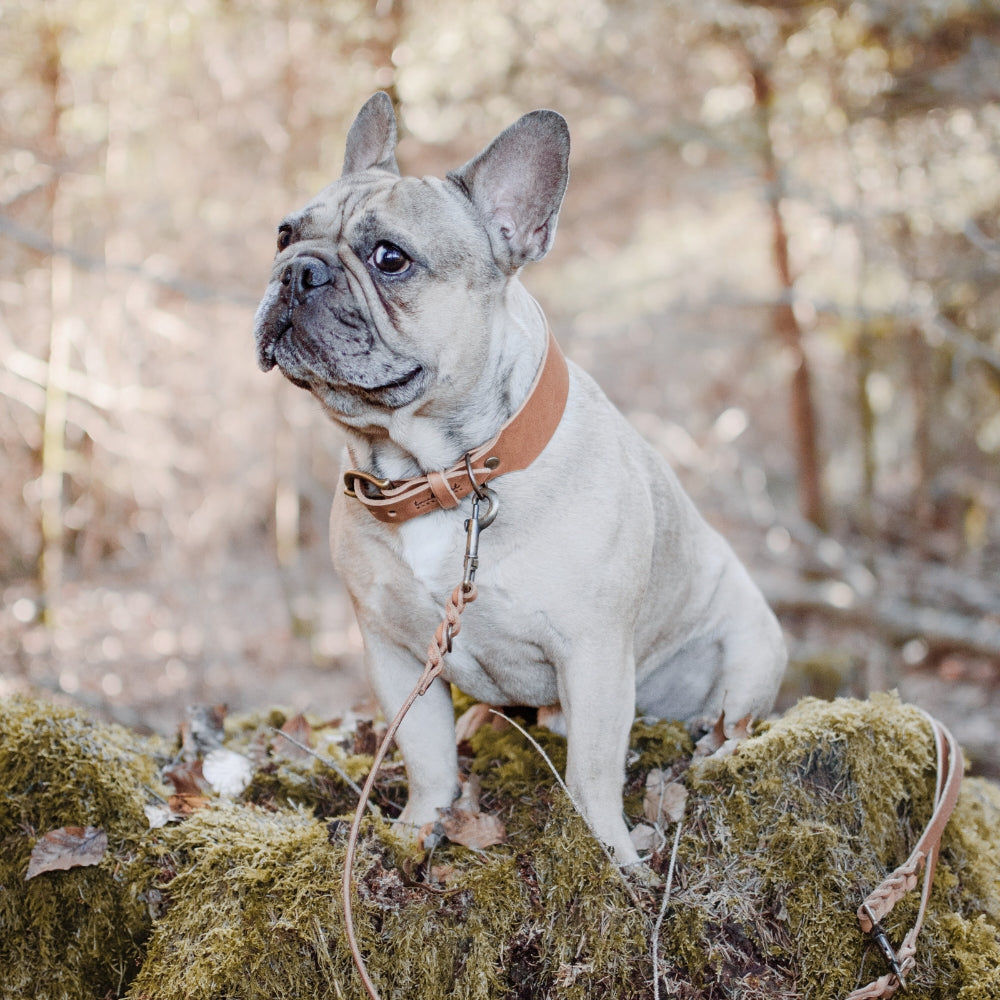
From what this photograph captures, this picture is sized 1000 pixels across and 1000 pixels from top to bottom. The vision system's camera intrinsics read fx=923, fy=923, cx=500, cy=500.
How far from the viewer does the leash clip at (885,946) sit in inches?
103

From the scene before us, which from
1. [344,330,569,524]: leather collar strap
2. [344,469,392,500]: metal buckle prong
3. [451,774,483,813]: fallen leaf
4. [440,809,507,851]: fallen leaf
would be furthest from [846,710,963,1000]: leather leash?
Result: [344,469,392,500]: metal buckle prong

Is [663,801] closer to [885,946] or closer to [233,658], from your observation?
[885,946]

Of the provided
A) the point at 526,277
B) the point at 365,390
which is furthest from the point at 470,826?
the point at 526,277

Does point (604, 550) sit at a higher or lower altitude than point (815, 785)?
higher

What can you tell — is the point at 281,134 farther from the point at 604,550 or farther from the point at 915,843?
the point at 915,843

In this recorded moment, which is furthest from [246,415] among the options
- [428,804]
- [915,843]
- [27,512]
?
[915,843]

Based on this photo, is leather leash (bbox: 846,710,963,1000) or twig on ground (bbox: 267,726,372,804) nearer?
leather leash (bbox: 846,710,963,1000)

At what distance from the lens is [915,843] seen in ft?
10.1

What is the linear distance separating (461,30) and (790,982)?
335 inches

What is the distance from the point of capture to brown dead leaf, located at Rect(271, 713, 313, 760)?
3492 mm

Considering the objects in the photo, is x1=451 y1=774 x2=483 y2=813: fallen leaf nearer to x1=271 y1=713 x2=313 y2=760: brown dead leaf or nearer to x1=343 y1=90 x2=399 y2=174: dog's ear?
x1=271 y1=713 x2=313 y2=760: brown dead leaf

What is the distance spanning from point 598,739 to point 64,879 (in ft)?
5.28

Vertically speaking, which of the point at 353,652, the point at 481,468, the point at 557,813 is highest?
the point at 481,468

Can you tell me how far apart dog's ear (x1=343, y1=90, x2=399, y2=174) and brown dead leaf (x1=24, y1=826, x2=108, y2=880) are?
251 cm
